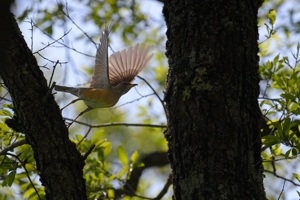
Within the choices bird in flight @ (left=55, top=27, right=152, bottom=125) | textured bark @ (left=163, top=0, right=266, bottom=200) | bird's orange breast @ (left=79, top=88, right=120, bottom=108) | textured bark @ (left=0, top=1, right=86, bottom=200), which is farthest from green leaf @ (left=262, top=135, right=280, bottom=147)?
bird's orange breast @ (left=79, top=88, right=120, bottom=108)

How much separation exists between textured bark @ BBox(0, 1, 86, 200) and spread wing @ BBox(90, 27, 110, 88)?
3.90 ft

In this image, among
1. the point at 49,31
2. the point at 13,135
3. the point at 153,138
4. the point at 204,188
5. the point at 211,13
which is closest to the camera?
the point at 204,188

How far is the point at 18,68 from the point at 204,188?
1079mm

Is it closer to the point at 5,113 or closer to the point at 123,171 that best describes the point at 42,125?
the point at 5,113

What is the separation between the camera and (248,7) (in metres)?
2.69

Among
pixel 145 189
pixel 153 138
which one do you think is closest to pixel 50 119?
pixel 145 189

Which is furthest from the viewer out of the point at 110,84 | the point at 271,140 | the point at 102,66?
the point at 110,84

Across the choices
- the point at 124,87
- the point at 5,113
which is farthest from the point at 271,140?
the point at 124,87

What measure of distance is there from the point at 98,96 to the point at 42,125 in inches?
76.4

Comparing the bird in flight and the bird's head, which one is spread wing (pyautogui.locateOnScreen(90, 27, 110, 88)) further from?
the bird's head

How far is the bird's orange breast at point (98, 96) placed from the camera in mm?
4477

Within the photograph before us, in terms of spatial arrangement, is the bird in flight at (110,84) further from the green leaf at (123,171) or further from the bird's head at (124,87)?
the green leaf at (123,171)

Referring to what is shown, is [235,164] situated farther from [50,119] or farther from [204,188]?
[50,119]

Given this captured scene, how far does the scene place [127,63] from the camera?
4574 mm
